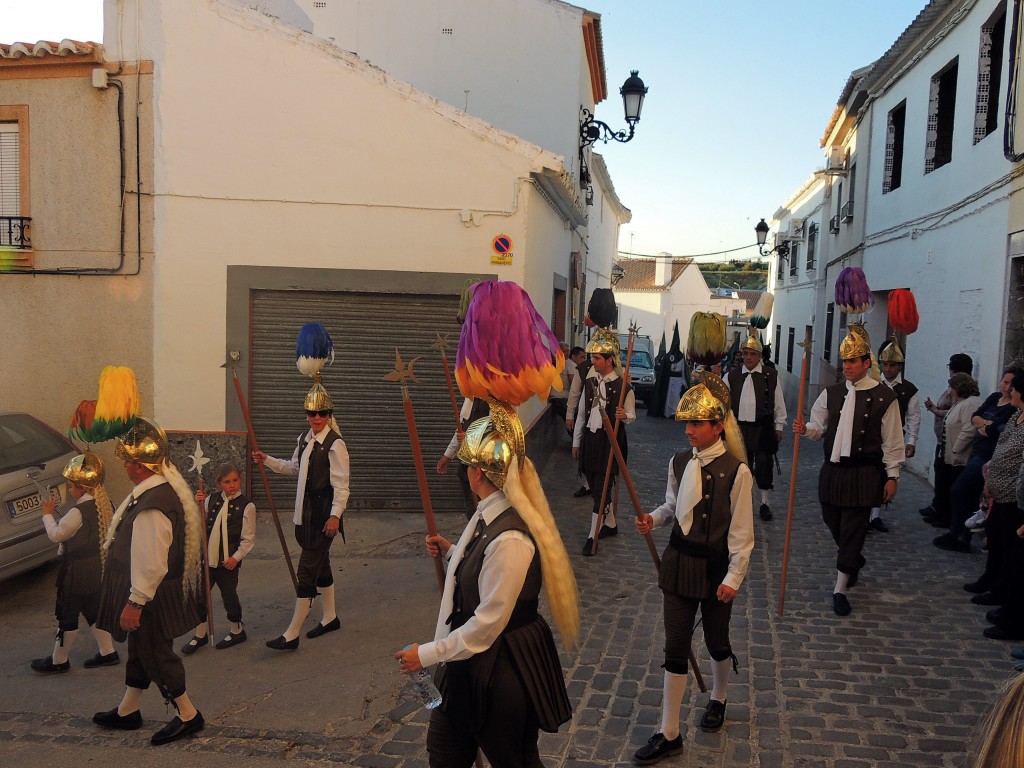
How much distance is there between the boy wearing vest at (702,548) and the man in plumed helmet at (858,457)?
2207mm

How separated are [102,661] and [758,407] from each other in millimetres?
6768

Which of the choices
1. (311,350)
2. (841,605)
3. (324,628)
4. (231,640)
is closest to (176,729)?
(231,640)

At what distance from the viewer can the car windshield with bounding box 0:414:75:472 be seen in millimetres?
7062

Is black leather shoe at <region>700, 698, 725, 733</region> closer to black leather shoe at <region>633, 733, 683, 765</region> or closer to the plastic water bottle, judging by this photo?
black leather shoe at <region>633, 733, 683, 765</region>

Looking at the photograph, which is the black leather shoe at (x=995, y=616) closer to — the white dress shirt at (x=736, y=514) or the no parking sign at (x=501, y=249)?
the white dress shirt at (x=736, y=514)

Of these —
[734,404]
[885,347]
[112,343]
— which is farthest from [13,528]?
[885,347]

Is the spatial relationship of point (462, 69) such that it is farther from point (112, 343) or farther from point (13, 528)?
point (13, 528)

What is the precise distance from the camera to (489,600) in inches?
122

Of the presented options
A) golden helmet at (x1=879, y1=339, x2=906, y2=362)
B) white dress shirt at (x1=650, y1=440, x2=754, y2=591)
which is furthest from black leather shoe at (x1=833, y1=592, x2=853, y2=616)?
golden helmet at (x1=879, y1=339, x2=906, y2=362)

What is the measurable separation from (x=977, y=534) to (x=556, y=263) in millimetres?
7048

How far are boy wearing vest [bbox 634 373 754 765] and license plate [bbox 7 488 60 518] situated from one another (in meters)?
5.06

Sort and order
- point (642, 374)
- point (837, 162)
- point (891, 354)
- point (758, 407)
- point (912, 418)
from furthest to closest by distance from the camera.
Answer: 1. point (642, 374)
2. point (837, 162)
3. point (758, 407)
4. point (891, 354)
5. point (912, 418)

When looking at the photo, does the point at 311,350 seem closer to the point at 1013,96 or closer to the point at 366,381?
the point at 366,381

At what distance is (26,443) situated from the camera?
7.38 m
